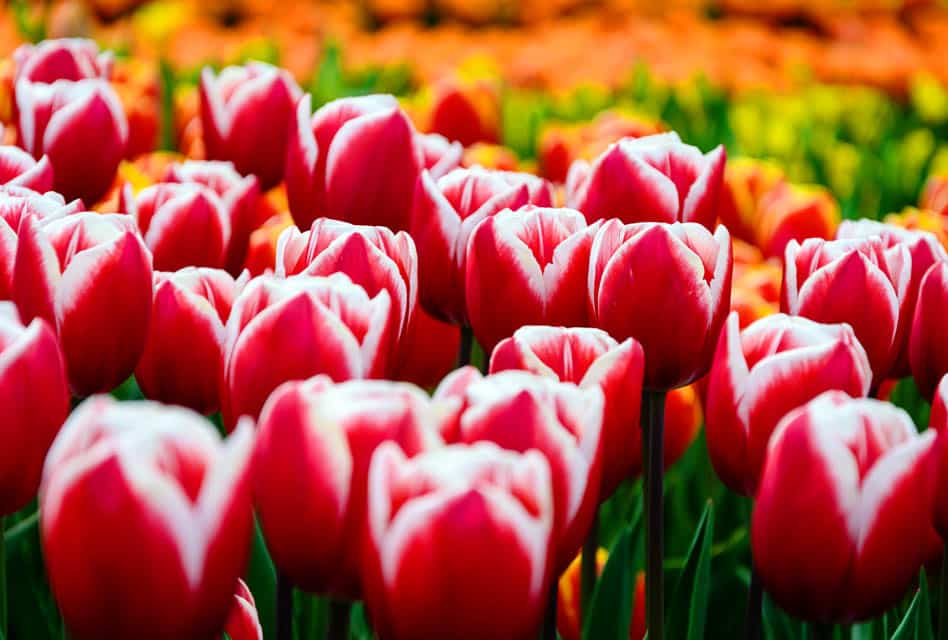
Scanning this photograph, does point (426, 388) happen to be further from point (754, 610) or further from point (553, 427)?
point (553, 427)

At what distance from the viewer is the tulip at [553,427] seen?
61 cm

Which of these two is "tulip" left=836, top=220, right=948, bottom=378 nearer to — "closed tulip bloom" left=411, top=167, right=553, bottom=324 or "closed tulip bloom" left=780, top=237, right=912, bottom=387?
"closed tulip bloom" left=780, top=237, right=912, bottom=387

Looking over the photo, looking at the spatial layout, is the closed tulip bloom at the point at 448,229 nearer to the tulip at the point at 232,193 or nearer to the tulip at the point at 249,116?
the tulip at the point at 232,193

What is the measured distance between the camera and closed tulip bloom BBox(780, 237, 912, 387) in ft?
2.93

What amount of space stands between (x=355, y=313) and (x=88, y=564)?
0.76 ft

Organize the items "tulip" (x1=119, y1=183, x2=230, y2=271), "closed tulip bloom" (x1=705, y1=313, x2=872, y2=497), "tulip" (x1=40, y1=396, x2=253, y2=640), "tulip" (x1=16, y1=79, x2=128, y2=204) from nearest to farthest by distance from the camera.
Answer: "tulip" (x1=40, y1=396, x2=253, y2=640)
"closed tulip bloom" (x1=705, y1=313, x2=872, y2=497)
"tulip" (x1=119, y1=183, x2=230, y2=271)
"tulip" (x1=16, y1=79, x2=128, y2=204)

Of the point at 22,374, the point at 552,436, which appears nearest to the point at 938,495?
the point at 552,436

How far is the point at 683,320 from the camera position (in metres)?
0.84

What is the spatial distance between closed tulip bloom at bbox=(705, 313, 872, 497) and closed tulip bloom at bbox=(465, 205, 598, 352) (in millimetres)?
136


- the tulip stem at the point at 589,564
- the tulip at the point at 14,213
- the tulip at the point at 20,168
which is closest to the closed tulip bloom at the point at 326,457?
the tulip at the point at 14,213

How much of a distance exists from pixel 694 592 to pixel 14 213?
55 cm

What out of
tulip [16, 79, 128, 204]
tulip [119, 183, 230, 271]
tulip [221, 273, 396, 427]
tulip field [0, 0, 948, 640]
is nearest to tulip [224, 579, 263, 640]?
tulip field [0, 0, 948, 640]

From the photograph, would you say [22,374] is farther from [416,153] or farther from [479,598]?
[416,153]

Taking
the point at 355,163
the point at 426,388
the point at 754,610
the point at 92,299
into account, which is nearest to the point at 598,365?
the point at 754,610
